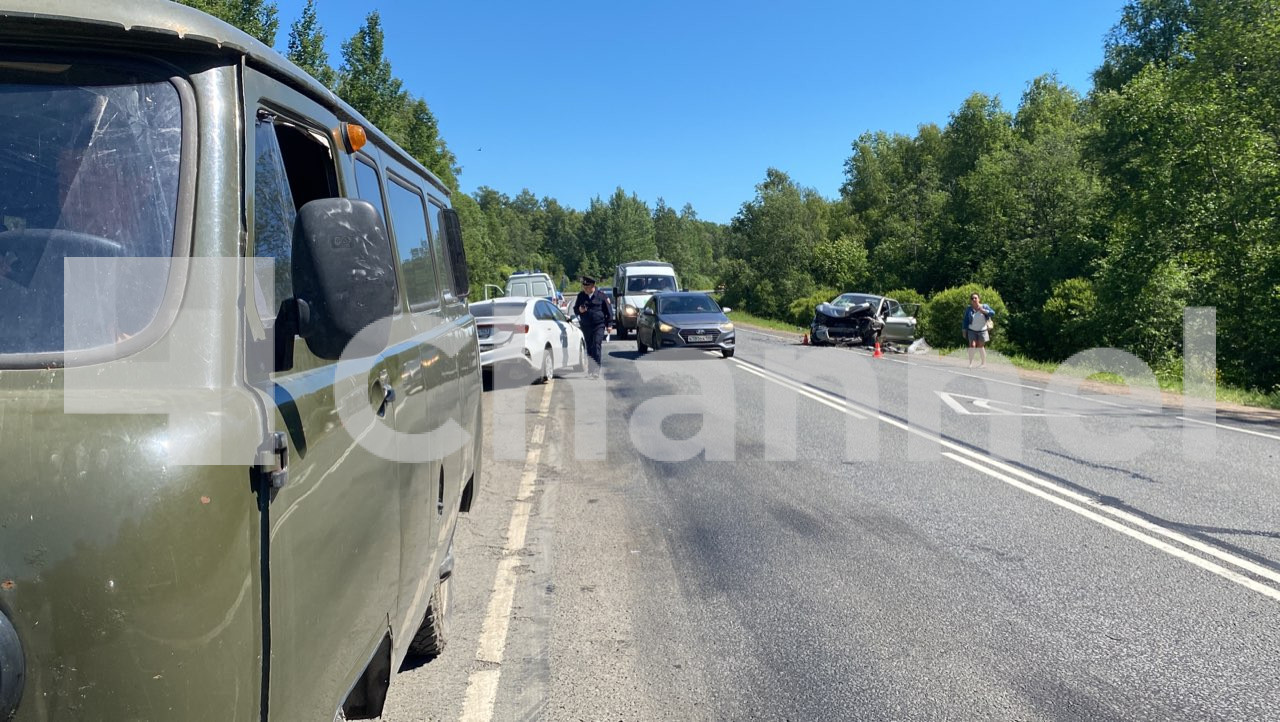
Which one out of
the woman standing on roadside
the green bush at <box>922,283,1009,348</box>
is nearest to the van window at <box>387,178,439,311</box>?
the woman standing on roadside

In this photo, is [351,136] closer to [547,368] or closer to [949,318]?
[547,368]

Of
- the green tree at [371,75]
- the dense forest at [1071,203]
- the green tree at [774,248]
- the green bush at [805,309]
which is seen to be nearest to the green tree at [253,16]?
the dense forest at [1071,203]

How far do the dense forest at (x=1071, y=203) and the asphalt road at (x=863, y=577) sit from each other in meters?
14.2

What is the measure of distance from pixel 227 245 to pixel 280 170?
0.56m

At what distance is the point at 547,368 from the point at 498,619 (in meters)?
11.7

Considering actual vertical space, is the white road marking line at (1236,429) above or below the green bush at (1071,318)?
below

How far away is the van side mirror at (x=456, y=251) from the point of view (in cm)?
620

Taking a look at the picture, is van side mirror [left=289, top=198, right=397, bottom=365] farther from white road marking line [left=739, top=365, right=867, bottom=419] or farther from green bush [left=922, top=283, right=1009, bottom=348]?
green bush [left=922, top=283, right=1009, bottom=348]

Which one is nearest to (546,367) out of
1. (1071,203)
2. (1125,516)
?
(1125,516)

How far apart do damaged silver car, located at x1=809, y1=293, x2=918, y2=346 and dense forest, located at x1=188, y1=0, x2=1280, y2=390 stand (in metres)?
5.66

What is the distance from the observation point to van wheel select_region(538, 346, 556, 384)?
16078 mm

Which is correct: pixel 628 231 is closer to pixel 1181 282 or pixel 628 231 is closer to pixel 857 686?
pixel 1181 282

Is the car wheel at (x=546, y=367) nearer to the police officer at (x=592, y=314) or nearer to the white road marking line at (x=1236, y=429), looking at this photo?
the police officer at (x=592, y=314)

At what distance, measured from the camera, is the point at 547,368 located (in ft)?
53.6
